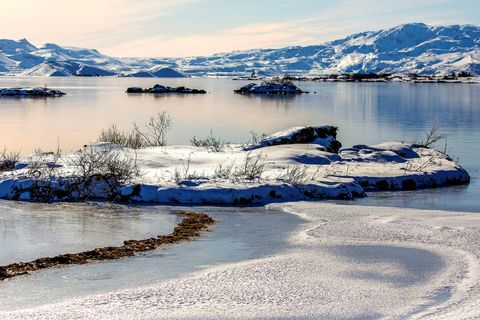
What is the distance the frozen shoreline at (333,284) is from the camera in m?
7.13

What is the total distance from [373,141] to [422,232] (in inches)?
737

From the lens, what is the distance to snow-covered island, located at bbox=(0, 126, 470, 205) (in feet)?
48.1

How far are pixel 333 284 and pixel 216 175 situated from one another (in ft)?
25.8

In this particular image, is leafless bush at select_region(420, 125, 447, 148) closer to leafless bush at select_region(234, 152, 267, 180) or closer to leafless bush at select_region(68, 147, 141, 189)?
leafless bush at select_region(234, 152, 267, 180)

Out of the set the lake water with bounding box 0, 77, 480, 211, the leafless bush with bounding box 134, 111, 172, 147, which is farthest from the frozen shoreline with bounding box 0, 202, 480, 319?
the leafless bush with bounding box 134, 111, 172, 147

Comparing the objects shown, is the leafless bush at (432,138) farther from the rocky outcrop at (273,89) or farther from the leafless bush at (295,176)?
the rocky outcrop at (273,89)

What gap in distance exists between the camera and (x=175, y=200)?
14469 mm

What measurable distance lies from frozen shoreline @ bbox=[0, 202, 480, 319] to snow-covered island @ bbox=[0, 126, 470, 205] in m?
3.69

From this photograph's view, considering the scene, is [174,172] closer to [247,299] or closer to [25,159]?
[25,159]

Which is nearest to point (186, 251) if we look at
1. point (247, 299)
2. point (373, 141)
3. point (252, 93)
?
point (247, 299)

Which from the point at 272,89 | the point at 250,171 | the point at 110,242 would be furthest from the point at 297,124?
the point at 272,89

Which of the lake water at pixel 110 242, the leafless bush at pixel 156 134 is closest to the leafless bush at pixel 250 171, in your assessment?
the lake water at pixel 110 242

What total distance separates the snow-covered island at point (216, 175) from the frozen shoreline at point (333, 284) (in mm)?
3692

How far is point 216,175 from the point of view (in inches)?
621
